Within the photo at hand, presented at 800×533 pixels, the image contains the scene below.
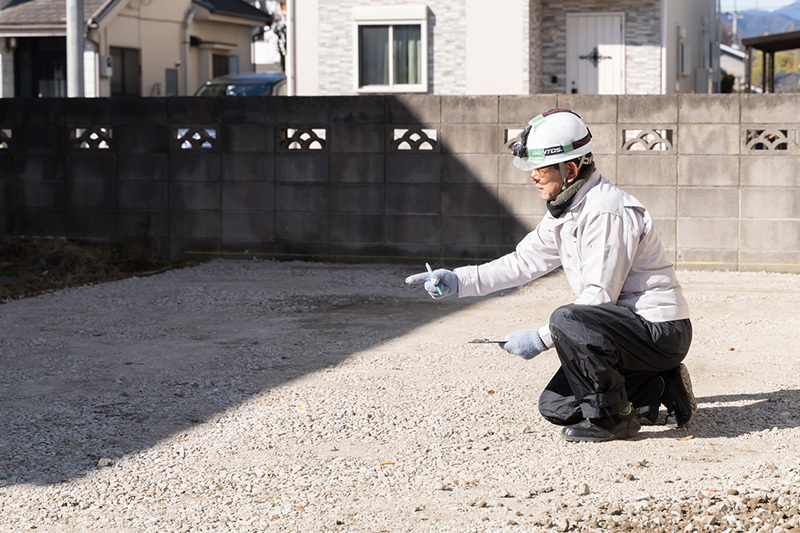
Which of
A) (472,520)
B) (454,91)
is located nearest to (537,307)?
(472,520)

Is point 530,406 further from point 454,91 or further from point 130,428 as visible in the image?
point 454,91

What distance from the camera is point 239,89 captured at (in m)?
21.3

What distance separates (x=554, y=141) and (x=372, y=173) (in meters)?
6.21

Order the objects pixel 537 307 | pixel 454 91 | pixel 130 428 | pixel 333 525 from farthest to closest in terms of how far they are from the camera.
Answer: pixel 454 91, pixel 537 307, pixel 130 428, pixel 333 525

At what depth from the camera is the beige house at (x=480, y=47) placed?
1880 cm

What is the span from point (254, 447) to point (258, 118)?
266 inches

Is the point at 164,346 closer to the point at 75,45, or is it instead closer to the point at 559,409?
the point at 559,409

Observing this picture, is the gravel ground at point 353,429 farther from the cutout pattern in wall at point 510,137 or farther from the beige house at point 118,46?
the beige house at point 118,46

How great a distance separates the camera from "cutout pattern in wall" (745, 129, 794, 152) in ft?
33.3

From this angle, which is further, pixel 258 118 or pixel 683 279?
pixel 258 118

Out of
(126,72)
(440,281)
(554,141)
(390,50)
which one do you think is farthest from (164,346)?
(126,72)

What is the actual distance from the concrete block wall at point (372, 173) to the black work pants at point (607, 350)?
5.53m

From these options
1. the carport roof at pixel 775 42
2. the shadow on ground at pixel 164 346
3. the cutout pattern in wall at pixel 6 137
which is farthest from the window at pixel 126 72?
the shadow on ground at pixel 164 346

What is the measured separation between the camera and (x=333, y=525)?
4.00 m
